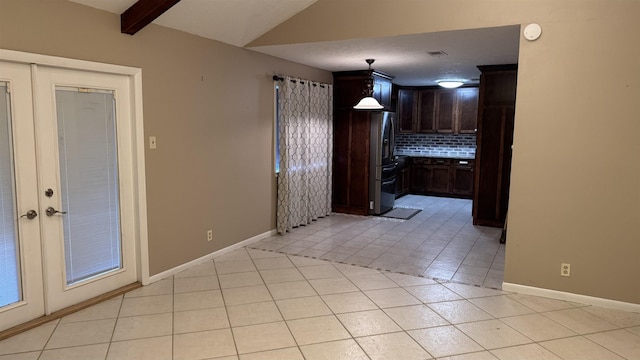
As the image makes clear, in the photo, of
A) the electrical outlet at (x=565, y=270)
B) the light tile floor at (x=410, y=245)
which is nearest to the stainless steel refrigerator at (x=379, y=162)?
the light tile floor at (x=410, y=245)

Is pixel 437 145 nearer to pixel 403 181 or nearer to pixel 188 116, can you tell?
pixel 403 181

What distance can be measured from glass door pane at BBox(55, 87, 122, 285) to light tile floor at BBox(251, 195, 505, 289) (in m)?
1.93

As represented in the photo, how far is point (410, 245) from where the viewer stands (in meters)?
5.34

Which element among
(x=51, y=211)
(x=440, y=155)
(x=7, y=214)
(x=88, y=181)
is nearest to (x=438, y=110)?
(x=440, y=155)

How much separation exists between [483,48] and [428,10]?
1.06 meters

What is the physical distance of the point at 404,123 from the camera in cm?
929

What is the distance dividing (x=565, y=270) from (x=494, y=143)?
2861 millimetres

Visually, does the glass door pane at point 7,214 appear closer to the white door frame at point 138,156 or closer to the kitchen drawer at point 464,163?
the white door frame at point 138,156

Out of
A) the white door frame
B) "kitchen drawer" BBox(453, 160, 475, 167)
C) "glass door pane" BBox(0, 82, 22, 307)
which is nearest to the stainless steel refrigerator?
"kitchen drawer" BBox(453, 160, 475, 167)

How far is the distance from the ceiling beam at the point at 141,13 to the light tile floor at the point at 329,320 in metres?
2.28

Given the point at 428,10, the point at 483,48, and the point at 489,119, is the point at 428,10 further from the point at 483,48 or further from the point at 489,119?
the point at 489,119

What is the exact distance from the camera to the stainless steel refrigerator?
22.7 feet

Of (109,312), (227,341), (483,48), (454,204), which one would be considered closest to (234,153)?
Answer: (109,312)

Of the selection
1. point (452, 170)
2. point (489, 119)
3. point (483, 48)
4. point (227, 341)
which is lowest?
point (227, 341)
